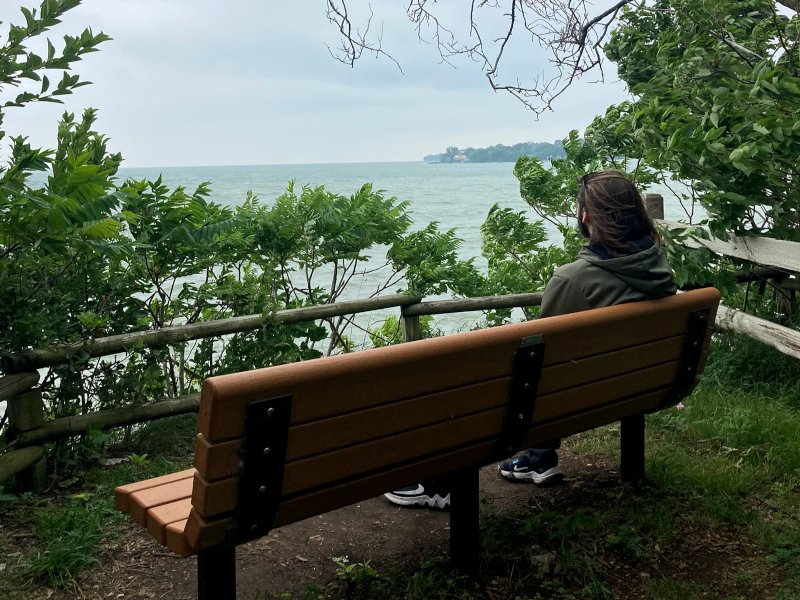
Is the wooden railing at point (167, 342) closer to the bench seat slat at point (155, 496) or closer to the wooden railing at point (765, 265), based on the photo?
the wooden railing at point (765, 265)

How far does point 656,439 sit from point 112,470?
299 centimetres

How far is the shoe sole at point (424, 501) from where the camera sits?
401cm

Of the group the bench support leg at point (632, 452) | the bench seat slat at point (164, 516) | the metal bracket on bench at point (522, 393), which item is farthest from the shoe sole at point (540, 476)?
the bench seat slat at point (164, 516)

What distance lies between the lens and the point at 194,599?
129 inches

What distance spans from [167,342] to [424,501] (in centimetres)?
176

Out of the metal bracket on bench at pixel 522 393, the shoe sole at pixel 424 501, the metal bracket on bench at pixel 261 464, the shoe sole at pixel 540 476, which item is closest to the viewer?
the metal bracket on bench at pixel 261 464

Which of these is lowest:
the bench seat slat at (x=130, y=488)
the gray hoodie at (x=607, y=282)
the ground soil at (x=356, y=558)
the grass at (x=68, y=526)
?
the grass at (x=68, y=526)

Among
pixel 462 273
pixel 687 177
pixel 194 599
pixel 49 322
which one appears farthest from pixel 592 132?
pixel 194 599

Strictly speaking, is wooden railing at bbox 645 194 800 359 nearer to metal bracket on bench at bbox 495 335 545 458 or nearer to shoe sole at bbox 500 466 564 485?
shoe sole at bbox 500 466 564 485

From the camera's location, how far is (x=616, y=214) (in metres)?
3.54

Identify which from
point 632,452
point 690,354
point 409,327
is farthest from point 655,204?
point 690,354

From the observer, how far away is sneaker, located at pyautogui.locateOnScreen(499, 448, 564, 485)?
4238 mm

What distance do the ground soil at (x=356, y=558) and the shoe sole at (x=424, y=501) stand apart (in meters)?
0.03

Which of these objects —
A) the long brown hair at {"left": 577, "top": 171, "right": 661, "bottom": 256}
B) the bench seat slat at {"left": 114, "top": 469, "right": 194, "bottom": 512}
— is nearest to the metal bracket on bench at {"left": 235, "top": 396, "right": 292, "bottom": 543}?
the bench seat slat at {"left": 114, "top": 469, "right": 194, "bottom": 512}
